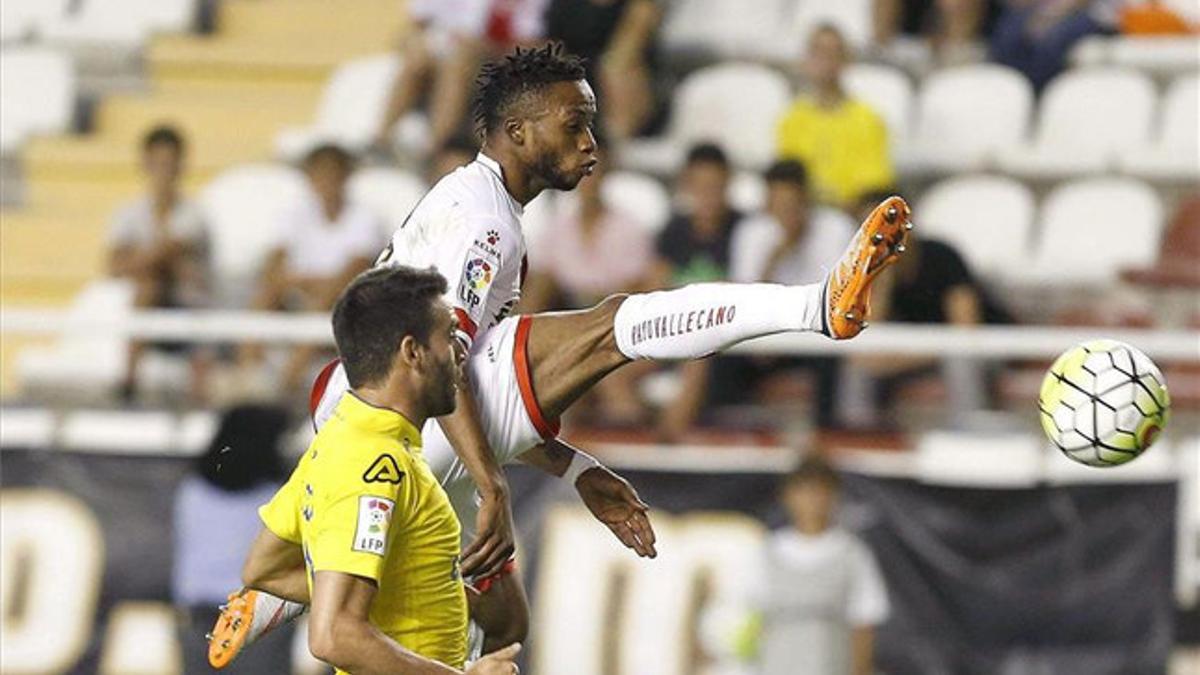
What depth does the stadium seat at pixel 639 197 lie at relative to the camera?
44.0 ft

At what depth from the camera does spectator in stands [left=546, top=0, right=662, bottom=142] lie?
14008mm

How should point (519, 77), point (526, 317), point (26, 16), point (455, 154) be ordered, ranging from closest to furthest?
point (519, 77)
point (526, 317)
point (455, 154)
point (26, 16)

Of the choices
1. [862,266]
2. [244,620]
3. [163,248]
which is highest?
[862,266]

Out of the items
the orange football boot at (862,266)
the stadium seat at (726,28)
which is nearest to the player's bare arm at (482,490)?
the orange football boot at (862,266)

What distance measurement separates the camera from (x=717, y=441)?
39.4 feet

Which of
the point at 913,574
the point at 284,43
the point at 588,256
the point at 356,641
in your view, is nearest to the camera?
the point at 356,641

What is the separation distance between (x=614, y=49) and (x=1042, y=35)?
216cm

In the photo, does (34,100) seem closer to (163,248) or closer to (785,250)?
(163,248)

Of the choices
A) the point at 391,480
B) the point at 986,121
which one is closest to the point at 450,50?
the point at 986,121

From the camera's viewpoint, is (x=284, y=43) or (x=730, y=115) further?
(x=284, y=43)

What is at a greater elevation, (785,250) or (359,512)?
(359,512)

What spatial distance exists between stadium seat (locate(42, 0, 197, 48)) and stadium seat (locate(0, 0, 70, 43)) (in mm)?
92

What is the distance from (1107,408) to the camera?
834cm

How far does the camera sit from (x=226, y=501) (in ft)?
38.1
